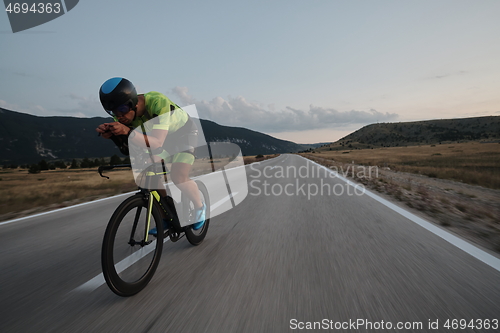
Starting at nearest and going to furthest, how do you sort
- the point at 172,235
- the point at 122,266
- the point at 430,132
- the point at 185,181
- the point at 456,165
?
the point at 122,266 < the point at 172,235 < the point at 185,181 < the point at 456,165 < the point at 430,132

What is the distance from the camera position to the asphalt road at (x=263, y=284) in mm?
1964

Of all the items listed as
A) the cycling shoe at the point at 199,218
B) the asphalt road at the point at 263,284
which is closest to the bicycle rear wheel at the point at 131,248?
the asphalt road at the point at 263,284

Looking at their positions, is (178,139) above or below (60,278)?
above

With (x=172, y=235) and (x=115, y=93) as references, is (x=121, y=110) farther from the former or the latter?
(x=172, y=235)

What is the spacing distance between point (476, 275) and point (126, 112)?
3.67m

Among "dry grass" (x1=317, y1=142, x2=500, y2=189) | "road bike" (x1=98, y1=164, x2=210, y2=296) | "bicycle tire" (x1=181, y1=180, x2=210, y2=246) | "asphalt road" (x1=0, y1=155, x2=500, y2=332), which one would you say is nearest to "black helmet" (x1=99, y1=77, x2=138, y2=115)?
"road bike" (x1=98, y1=164, x2=210, y2=296)

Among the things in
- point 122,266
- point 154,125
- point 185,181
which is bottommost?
point 122,266

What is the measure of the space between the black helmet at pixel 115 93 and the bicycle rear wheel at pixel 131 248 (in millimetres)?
872

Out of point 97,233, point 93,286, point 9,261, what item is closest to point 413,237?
point 93,286

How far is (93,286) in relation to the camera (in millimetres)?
2570

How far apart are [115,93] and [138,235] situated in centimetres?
140

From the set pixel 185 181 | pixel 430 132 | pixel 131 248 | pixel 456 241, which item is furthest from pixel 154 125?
pixel 430 132

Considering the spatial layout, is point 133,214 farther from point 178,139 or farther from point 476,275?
Answer: point 476,275

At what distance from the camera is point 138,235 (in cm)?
279
